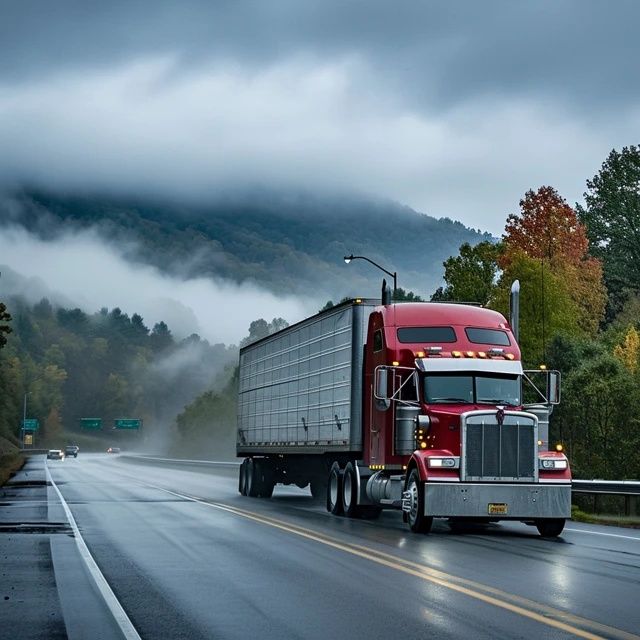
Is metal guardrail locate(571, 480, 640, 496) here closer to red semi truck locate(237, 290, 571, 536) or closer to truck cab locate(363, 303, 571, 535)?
red semi truck locate(237, 290, 571, 536)

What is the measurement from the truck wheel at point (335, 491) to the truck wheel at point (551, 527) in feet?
20.6

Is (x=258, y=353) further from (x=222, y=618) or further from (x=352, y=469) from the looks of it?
(x=222, y=618)

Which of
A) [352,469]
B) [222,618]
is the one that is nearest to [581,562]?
[222,618]

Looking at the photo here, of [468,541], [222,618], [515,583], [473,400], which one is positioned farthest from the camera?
[473,400]

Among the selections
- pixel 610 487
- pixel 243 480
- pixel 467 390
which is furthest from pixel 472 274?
pixel 467 390

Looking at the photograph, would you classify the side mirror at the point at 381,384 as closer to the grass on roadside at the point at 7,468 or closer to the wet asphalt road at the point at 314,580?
the wet asphalt road at the point at 314,580

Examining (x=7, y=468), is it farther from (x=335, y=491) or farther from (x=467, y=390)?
(x=467, y=390)

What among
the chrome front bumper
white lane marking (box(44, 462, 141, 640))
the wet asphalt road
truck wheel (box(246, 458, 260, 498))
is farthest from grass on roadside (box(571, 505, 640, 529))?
white lane marking (box(44, 462, 141, 640))

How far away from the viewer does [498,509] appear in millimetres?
21812

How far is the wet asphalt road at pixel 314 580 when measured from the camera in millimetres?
11156

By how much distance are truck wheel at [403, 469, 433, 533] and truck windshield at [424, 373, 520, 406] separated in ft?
5.01

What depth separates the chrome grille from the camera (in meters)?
22.0

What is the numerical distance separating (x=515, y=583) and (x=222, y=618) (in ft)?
13.9

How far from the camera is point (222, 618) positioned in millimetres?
11578
